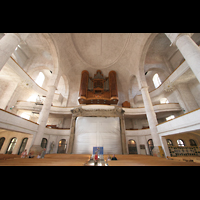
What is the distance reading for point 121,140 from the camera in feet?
36.3

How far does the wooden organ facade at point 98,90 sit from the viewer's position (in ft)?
44.0

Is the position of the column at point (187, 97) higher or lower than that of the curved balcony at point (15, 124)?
higher

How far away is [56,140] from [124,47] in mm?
15213

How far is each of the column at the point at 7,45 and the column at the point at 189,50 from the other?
865 cm

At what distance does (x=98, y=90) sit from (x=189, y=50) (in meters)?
10.9

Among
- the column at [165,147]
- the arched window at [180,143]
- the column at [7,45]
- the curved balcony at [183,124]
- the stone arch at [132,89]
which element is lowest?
the column at [165,147]

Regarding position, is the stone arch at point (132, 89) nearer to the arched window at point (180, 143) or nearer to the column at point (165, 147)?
the arched window at point (180, 143)

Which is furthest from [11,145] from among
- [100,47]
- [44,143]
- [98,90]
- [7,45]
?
[100,47]


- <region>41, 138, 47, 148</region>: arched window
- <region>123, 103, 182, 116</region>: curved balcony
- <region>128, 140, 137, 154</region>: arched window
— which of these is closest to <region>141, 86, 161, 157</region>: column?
<region>123, 103, 182, 116</region>: curved balcony

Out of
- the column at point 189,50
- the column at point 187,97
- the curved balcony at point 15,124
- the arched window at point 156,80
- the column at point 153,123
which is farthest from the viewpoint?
the arched window at point 156,80

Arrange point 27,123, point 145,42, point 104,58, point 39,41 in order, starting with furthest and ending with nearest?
point 104,58 < point 39,41 < point 145,42 < point 27,123

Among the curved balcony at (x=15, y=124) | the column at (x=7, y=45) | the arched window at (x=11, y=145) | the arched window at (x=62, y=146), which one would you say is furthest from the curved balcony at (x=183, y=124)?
the arched window at (x=11, y=145)
